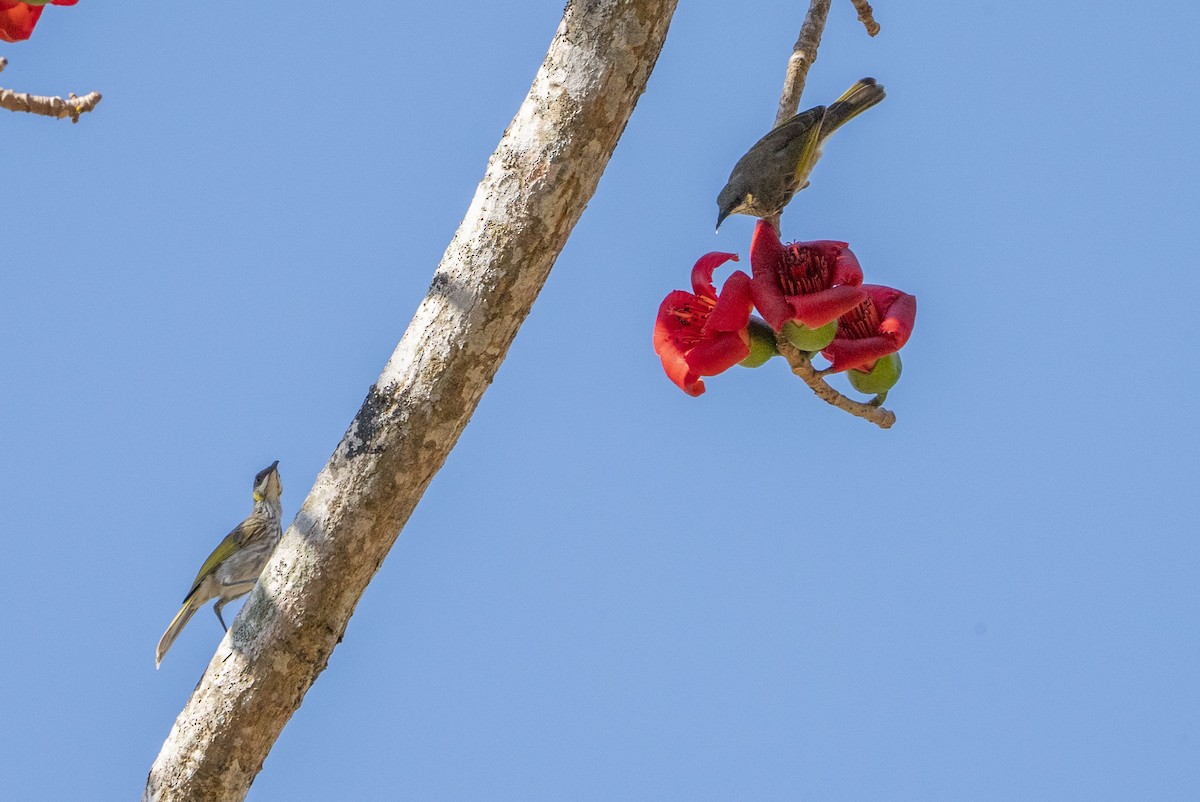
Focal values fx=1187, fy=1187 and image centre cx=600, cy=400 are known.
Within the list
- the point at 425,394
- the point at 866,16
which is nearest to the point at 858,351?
the point at 425,394

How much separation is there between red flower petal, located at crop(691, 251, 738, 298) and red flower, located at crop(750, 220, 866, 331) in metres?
0.15

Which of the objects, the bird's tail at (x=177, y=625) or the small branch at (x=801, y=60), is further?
the bird's tail at (x=177, y=625)

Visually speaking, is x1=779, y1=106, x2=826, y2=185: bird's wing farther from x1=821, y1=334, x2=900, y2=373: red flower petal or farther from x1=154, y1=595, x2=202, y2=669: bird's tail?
x1=154, y1=595, x2=202, y2=669: bird's tail

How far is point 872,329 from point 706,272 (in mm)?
469

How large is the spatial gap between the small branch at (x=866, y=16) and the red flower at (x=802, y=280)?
5.01 feet

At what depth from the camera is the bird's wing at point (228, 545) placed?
336 inches

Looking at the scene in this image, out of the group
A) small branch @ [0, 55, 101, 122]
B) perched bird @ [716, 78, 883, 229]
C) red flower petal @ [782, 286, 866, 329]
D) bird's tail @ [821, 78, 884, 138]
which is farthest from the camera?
bird's tail @ [821, 78, 884, 138]

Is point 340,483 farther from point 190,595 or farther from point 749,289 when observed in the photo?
point 190,595

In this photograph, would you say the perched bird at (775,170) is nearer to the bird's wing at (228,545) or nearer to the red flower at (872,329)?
the red flower at (872,329)

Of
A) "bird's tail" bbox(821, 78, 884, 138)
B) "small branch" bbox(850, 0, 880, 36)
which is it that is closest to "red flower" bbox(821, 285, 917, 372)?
"small branch" bbox(850, 0, 880, 36)

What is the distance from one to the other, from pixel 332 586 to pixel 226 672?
0.36 meters

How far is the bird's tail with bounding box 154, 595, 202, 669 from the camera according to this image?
817 centimetres

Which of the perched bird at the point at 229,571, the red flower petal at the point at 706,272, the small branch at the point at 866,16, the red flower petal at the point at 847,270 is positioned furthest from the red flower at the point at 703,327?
the perched bird at the point at 229,571

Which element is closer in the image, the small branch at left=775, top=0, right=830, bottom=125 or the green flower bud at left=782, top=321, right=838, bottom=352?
the green flower bud at left=782, top=321, right=838, bottom=352
